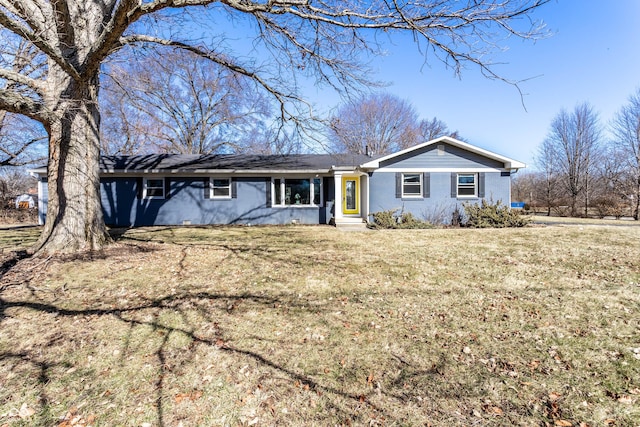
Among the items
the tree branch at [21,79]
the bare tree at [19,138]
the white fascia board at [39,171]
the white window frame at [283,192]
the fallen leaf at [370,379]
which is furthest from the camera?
the white window frame at [283,192]

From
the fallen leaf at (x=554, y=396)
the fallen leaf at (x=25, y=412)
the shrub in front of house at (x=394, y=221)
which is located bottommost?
the fallen leaf at (x=554, y=396)

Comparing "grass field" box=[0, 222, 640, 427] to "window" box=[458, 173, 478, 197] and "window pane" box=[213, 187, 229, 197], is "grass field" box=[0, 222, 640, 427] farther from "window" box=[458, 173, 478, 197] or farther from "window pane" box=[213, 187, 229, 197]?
"window pane" box=[213, 187, 229, 197]

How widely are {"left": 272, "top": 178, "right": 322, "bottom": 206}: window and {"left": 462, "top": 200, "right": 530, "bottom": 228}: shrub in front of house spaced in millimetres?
6587

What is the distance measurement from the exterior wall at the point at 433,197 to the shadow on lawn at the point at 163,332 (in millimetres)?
9976

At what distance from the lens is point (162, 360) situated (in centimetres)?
298

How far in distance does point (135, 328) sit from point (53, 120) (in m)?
5.31

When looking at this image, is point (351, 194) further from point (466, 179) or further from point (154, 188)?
point (154, 188)

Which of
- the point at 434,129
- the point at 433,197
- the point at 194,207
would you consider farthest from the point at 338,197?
the point at 434,129

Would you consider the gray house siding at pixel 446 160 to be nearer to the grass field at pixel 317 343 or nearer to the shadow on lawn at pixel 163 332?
the grass field at pixel 317 343

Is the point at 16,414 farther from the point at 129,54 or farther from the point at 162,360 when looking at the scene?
the point at 129,54

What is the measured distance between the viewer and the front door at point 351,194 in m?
14.8

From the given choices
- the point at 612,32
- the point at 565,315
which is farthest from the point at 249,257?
the point at 612,32

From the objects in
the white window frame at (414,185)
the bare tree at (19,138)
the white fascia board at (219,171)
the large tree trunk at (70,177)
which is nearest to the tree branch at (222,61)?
the large tree trunk at (70,177)

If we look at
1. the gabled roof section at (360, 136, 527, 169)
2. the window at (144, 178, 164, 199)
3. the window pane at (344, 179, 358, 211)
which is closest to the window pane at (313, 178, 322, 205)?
the window pane at (344, 179, 358, 211)
